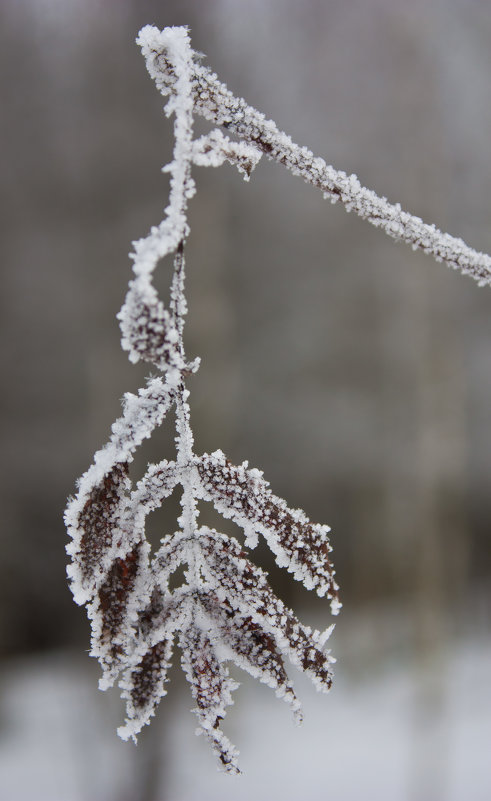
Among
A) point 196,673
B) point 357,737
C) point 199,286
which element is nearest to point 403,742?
point 357,737

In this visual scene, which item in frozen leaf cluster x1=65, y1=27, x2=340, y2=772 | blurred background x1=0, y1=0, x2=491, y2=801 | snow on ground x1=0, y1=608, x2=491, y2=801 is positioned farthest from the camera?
snow on ground x1=0, y1=608, x2=491, y2=801

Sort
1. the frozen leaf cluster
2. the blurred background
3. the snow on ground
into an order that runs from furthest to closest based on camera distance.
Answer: the snow on ground < the blurred background < the frozen leaf cluster

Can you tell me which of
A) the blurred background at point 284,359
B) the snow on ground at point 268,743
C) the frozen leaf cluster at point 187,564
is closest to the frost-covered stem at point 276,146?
the frozen leaf cluster at point 187,564

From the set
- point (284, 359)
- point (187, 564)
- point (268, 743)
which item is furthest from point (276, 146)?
point (268, 743)

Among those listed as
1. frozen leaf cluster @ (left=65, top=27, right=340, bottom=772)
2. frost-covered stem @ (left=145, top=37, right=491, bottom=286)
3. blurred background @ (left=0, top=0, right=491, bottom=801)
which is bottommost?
frozen leaf cluster @ (left=65, top=27, right=340, bottom=772)

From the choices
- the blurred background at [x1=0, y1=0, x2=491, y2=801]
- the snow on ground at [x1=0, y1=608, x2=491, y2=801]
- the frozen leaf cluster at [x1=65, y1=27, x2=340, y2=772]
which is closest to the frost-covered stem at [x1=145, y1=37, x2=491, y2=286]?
the frozen leaf cluster at [x1=65, y1=27, x2=340, y2=772]

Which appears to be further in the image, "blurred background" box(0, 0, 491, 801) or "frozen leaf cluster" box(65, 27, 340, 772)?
"blurred background" box(0, 0, 491, 801)

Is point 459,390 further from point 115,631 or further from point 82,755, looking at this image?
point 115,631

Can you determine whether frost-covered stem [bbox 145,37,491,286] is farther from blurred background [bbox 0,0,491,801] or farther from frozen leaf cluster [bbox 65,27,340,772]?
blurred background [bbox 0,0,491,801]

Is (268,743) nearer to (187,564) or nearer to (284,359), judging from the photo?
(284,359)
